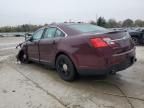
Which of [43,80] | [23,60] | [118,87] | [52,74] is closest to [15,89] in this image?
[43,80]

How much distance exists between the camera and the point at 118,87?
4.77 meters

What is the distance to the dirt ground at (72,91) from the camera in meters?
3.96

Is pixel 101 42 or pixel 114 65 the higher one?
pixel 101 42

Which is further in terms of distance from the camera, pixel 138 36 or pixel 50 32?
pixel 138 36

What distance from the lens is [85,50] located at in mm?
4551

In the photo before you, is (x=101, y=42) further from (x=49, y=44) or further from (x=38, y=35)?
(x=38, y=35)

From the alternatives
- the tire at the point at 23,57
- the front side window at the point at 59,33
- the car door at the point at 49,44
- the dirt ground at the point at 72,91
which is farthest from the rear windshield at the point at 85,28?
the tire at the point at 23,57

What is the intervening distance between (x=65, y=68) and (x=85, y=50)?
994mm

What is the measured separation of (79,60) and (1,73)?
10.6 ft

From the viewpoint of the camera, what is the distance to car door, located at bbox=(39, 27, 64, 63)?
18.4ft

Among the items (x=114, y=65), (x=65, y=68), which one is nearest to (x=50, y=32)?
(x=65, y=68)

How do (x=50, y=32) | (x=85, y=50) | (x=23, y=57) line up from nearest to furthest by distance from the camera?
(x=85, y=50), (x=50, y=32), (x=23, y=57)

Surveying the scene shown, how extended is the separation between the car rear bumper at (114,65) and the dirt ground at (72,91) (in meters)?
0.42

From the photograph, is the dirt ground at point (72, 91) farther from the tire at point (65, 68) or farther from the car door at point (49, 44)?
the car door at point (49, 44)
